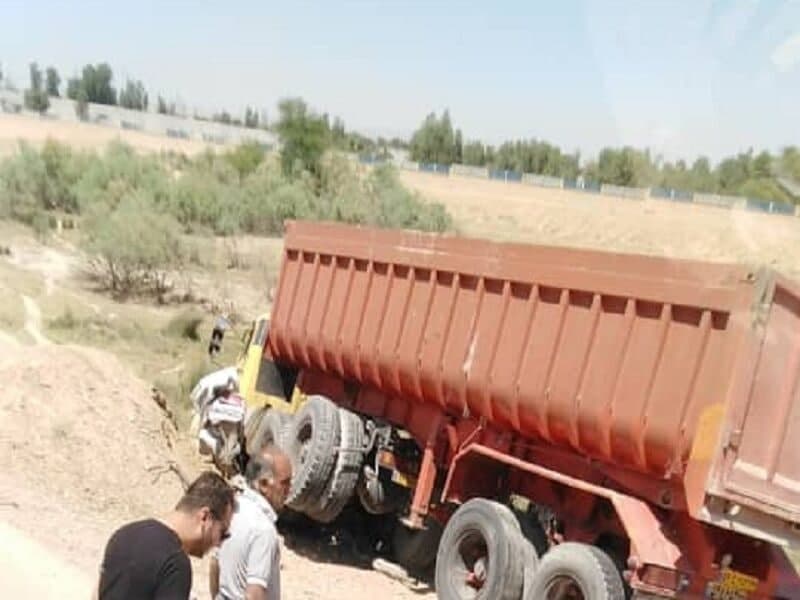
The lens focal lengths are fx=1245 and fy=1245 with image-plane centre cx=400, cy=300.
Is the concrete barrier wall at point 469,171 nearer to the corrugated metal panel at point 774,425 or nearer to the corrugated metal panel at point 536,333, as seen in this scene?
the corrugated metal panel at point 536,333

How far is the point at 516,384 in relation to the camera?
8.08 m

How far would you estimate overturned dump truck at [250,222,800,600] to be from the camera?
21.6ft

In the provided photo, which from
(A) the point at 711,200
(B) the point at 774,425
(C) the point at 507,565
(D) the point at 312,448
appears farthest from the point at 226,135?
(B) the point at 774,425

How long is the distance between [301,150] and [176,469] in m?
36.2

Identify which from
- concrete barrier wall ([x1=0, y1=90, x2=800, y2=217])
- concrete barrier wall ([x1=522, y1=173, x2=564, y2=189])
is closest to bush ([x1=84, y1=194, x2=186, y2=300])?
concrete barrier wall ([x1=0, y1=90, x2=800, y2=217])

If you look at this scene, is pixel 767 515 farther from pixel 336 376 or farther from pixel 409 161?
pixel 409 161

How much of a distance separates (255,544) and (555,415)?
11.7 ft

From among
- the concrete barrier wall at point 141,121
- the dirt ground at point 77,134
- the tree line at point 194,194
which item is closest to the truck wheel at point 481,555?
the tree line at point 194,194

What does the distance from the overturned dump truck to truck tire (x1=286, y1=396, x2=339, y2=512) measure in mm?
16

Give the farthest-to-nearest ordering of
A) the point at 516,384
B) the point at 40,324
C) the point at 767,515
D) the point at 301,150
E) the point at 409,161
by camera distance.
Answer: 1. the point at 409,161
2. the point at 301,150
3. the point at 40,324
4. the point at 516,384
5. the point at 767,515

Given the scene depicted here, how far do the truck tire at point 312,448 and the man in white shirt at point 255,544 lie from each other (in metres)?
4.97

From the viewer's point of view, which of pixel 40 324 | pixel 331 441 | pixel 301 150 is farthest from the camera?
pixel 301 150

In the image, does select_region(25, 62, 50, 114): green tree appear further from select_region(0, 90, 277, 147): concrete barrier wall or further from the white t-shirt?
the white t-shirt

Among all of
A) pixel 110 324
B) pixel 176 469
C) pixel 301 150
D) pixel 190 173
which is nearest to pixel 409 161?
pixel 301 150
